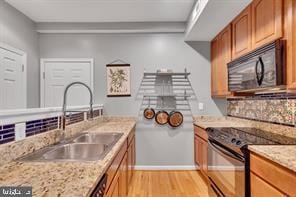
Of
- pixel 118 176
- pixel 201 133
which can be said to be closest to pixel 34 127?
pixel 118 176

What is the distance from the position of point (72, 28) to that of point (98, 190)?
366 centimetres

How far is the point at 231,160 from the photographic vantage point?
2.17 meters

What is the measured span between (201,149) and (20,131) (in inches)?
106

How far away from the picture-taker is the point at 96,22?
4172 mm

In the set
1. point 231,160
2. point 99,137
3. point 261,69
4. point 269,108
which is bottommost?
point 231,160

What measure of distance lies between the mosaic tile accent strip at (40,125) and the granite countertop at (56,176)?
1.24 feet

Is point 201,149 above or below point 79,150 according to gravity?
below

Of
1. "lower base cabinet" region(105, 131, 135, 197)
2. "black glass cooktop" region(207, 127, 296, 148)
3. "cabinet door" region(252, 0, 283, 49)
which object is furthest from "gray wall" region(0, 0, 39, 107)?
"cabinet door" region(252, 0, 283, 49)

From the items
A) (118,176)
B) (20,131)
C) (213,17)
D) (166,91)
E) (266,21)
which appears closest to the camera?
(20,131)

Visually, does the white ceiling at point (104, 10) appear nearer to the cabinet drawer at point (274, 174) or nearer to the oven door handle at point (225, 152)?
the oven door handle at point (225, 152)

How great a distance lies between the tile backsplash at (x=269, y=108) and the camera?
2428 mm

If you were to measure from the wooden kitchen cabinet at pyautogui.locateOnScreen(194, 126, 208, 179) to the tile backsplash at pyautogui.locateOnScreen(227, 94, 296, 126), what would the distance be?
2.16 feet

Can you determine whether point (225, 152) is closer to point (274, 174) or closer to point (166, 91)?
point (274, 174)

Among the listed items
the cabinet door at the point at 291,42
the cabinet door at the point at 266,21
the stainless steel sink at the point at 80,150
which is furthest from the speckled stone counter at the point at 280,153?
the stainless steel sink at the point at 80,150
